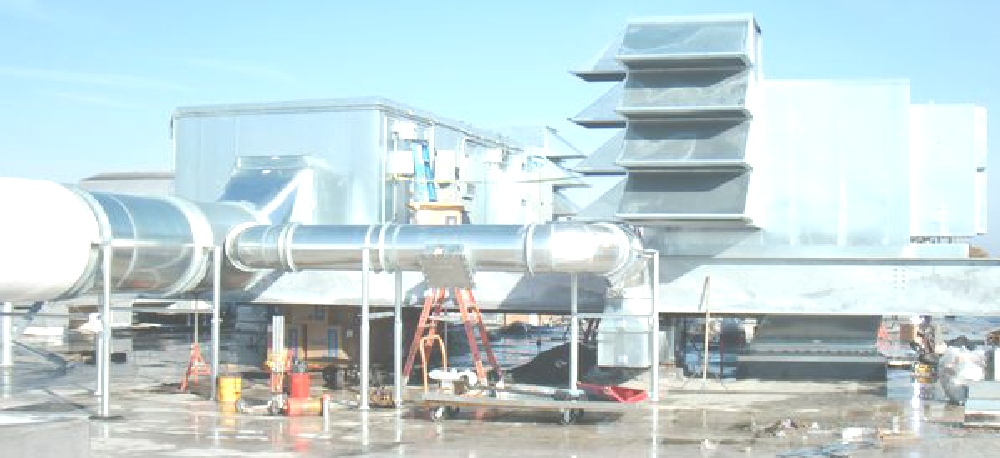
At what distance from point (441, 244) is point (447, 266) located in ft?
1.28

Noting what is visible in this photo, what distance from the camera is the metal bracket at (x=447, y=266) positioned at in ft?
70.1

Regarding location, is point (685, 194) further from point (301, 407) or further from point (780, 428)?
point (301, 407)

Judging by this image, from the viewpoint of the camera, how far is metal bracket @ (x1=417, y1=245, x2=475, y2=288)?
841 inches

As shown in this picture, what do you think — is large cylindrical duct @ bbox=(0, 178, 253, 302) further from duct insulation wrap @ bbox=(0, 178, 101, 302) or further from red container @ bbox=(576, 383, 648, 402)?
red container @ bbox=(576, 383, 648, 402)

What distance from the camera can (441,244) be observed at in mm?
21531

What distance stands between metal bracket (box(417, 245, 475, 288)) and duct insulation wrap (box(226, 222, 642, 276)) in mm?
99

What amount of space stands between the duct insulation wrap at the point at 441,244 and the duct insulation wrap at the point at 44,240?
12.4 ft

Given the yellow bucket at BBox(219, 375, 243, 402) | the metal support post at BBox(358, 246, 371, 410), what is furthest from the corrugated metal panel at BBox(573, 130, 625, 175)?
the yellow bucket at BBox(219, 375, 243, 402)

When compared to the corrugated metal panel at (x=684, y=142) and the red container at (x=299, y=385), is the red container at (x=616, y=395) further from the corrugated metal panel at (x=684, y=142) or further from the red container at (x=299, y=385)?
the red container at (x=299, y=385)

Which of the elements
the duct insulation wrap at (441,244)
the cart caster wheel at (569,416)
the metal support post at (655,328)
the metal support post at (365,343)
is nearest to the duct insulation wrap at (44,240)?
the duct insulation wrap at (441,244)

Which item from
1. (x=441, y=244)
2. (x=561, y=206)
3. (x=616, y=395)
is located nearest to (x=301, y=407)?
(x=441, y=244)

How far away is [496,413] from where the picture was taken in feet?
69.2

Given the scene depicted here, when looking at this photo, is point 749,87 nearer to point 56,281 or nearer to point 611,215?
point 611,215

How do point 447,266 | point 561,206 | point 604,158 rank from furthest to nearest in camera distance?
1. point 561,206
2. point 604,158
3. point 447,266
